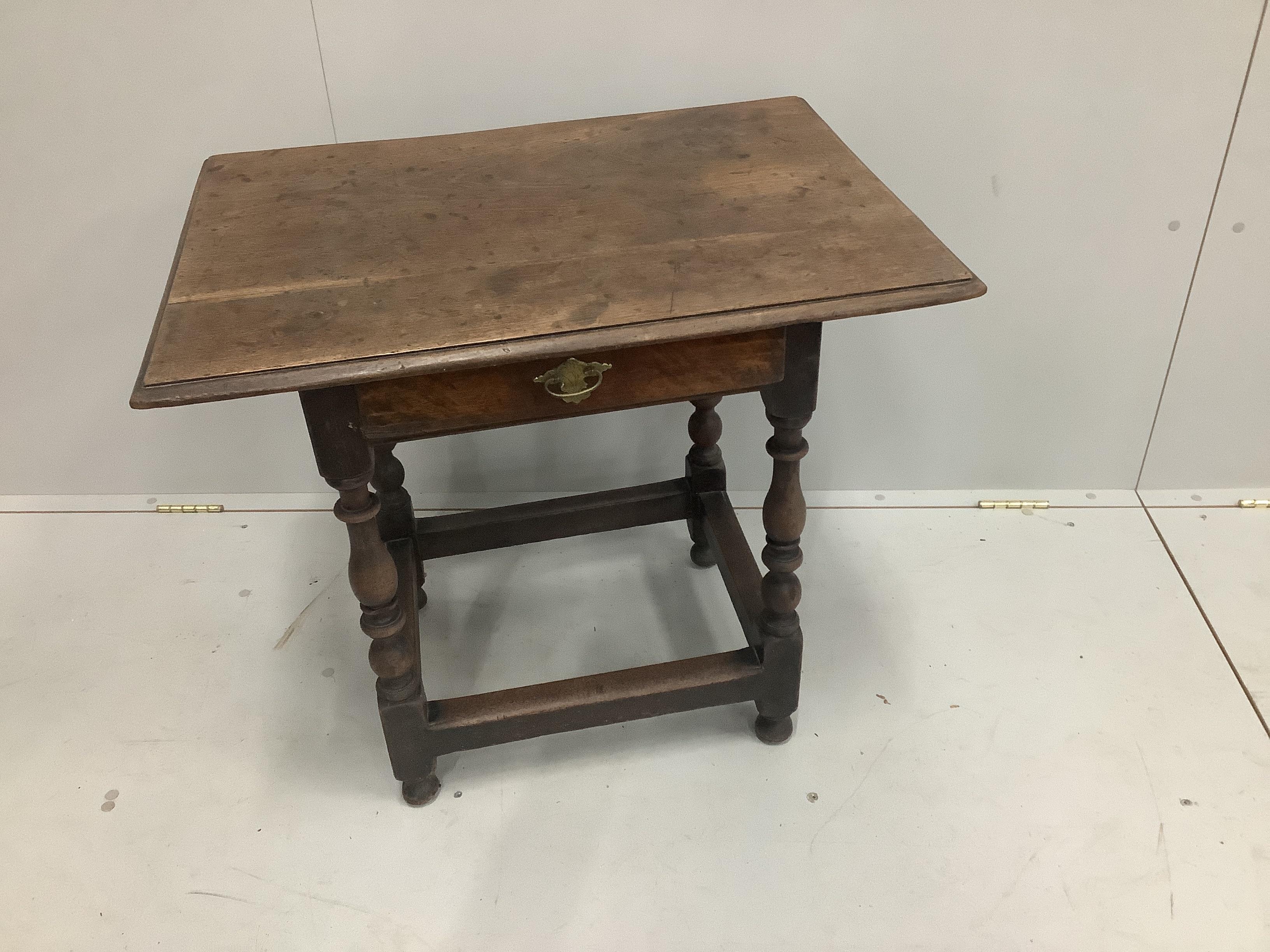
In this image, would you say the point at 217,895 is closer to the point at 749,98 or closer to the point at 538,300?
the point at 538,300

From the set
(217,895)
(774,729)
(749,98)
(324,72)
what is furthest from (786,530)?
(324,72)

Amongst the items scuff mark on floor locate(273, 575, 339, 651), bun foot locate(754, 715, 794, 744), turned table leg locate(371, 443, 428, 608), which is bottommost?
scuff mark on floor locate(273, 575, 339, 651)

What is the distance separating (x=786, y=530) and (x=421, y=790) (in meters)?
0.79

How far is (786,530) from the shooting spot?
5.40 ft

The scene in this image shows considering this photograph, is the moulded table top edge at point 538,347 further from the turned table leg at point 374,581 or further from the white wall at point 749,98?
the white wall at point 749,98

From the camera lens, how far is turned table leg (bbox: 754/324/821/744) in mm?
1452

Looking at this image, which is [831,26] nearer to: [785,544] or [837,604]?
[785,544]

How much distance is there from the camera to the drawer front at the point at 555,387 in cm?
133

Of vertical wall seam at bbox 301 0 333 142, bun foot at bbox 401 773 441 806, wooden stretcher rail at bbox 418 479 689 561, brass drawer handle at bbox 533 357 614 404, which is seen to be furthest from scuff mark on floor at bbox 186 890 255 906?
vertical wall seam at bbox 301 0 333 142

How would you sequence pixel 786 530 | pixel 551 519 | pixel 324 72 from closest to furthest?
pixel 786 530 < pixel 324 72 < pixel 551 519

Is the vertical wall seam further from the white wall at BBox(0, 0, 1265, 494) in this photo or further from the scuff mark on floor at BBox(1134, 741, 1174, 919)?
the scuff mark on floor at BBox(1134, 741, 1174, 919)

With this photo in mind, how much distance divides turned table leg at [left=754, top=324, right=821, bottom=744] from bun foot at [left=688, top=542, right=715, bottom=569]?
385mm

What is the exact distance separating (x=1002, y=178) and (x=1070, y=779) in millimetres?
1185

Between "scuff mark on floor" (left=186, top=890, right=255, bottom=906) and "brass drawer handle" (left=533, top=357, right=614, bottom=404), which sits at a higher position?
"brass drawer handle" (left=533, top=357, right=614, bottom=404)
